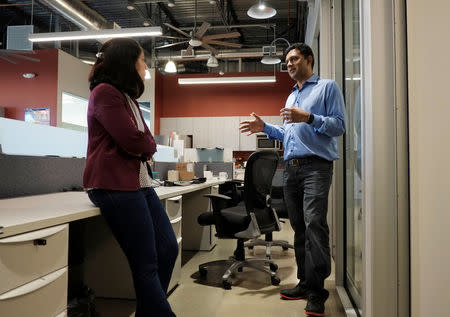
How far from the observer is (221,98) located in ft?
29.3

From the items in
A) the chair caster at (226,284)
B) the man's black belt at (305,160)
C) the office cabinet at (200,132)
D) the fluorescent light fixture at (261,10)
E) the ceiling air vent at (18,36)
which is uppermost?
the fluorescent light fixture at (261,10)

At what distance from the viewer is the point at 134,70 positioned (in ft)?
4.90

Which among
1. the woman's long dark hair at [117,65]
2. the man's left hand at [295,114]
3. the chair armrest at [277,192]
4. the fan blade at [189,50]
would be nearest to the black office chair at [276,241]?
the chair armrest at [277,192]

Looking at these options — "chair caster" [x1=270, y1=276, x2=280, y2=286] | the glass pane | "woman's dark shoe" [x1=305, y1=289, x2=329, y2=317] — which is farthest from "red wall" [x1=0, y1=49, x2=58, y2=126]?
"woman's dark shoe" [x1=305, y1=289, x2=329, y2=317]

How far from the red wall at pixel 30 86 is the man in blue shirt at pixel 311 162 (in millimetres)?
6065

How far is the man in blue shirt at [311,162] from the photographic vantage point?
2010 mm

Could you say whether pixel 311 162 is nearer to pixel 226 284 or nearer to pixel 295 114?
pixel 295 114

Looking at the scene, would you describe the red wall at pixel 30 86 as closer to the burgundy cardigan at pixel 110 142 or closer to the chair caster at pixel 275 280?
the chair caster at pixel 275 280

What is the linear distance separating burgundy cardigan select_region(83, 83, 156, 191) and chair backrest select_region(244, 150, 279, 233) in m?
1.21

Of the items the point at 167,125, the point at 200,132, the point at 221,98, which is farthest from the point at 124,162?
the point at 221,98

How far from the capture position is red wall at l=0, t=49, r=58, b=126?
7004 mm

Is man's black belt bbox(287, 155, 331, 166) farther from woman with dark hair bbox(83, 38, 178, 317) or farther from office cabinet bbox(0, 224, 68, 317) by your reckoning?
office cabinet bbox(0, 224, 68, 317)

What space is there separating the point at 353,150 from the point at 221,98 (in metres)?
6.68

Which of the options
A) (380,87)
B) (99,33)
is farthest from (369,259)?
(99,33)
